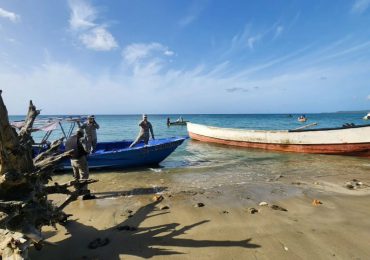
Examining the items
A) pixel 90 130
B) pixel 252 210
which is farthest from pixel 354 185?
pixel 90 130

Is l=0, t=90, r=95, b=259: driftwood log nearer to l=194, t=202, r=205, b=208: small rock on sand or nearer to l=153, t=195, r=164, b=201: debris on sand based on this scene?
l=153, t=195, r=164, b=201: debris on sand

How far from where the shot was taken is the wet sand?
473cm

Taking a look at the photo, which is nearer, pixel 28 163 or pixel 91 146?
pixel 28 163

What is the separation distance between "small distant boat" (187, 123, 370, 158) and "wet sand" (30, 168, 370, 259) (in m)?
7.74

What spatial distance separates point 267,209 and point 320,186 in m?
3.38

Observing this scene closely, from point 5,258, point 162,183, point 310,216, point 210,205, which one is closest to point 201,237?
point 210,205

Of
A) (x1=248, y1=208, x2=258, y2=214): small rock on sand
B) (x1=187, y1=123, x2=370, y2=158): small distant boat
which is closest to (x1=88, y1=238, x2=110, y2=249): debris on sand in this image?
(x1=248, y1=208, x2=258, y2=214): small rock on sand

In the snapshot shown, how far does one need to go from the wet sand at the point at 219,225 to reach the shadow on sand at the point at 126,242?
16 millimetres

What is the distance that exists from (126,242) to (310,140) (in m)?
15.1

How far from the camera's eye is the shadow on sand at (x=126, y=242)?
187 inches

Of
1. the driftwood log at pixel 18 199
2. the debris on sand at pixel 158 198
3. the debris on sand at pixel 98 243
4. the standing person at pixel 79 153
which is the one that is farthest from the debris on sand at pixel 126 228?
the standing person at pixel 79 153

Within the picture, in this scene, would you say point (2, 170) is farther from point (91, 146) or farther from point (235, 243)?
point (91, 146)

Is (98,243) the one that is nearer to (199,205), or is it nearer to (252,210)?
(199,205)

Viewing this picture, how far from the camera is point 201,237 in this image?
5238 mm
